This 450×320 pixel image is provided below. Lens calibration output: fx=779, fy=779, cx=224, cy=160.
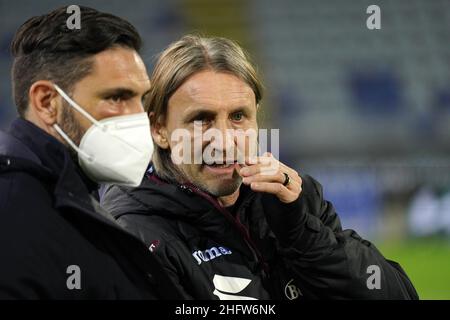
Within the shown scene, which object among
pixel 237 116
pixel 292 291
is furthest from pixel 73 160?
pixel 292 291

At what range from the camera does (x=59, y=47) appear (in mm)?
1942

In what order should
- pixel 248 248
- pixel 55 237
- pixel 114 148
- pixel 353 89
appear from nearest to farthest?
1. pixel 55 237
2. pixel 114 148
3. pixel 248 248
4. pixel 353 89

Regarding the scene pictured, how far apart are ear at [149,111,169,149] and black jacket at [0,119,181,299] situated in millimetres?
579

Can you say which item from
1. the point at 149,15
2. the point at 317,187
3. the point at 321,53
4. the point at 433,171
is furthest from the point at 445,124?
the point at 317,187

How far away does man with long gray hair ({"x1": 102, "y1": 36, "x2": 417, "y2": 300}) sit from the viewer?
7.27ft

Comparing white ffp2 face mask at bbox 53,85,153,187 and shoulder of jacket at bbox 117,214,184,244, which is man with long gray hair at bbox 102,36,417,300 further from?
white ffp2 face mask at bbox 53,85,153,187

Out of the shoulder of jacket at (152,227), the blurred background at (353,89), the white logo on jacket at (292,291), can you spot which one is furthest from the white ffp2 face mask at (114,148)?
the blurred background at (353,89)

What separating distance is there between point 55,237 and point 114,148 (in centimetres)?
38

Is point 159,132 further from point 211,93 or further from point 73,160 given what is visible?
point 73,160

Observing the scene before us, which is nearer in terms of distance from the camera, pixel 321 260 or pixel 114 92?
pixel 114 92

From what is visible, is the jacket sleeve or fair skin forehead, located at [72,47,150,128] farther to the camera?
the jacket sleeve

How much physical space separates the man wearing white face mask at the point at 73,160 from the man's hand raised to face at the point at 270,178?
0.95 ft

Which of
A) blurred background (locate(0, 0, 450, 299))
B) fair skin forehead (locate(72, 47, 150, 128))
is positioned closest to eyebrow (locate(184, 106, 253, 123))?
fair skin forehead (locate(72, 47, 150, 128))
